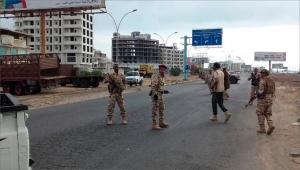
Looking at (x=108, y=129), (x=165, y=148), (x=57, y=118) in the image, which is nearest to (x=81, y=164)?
(x=165, y=148)

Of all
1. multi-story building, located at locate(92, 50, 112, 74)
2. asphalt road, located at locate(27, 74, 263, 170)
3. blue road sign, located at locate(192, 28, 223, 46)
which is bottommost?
asphalt road, located at locate(27, 74, 263, 170)

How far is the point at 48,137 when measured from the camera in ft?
24.1

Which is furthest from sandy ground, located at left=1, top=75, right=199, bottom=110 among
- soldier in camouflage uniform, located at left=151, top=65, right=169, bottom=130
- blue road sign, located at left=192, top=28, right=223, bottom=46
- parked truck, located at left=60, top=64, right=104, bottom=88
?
blue road sign, located at left=192, top=28, right=223, bottom=46

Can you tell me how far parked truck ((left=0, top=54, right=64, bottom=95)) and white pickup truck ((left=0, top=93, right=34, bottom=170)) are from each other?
20.4 metres

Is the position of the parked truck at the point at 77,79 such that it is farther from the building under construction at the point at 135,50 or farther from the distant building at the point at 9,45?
the building under construction at the point at 135,50

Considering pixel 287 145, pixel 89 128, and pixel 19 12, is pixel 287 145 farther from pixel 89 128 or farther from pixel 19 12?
pixel 19 12

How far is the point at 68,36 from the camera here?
88.8 m

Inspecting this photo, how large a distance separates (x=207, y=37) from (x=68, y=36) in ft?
184

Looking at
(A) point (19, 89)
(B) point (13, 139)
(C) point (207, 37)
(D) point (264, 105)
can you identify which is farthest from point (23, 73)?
(C) point (207, 37)

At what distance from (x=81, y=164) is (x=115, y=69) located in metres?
4.03

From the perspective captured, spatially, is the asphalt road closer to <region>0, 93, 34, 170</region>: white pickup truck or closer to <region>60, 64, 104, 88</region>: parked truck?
<region>0, 93, 34, 170</region>: white pickup truck

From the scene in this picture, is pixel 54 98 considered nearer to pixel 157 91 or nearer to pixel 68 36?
pixel 157 91

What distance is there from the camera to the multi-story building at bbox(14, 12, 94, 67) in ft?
287

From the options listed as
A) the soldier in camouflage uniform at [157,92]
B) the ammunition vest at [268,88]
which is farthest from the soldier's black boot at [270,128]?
the soldier in camouflage uniform at [157,92]
